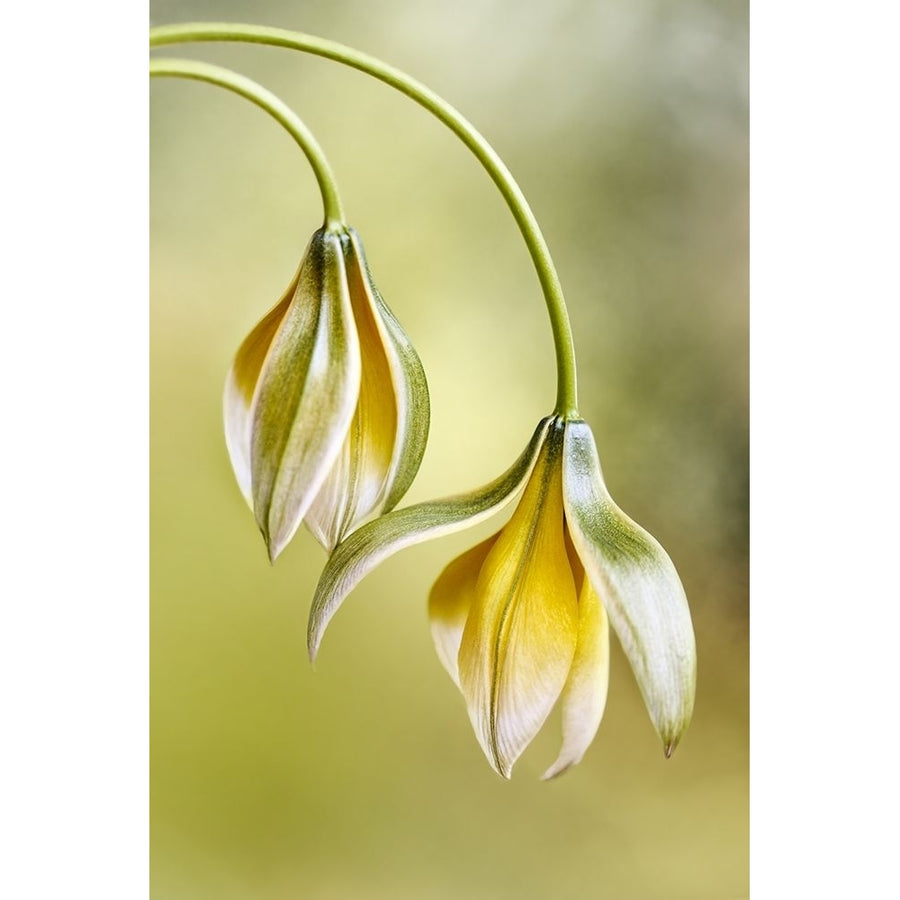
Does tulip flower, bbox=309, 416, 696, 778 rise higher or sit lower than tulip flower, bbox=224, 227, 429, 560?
lower

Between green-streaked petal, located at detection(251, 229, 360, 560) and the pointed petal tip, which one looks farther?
the pointed petal tip

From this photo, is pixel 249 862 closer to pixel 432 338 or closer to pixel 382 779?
pixel 382 779

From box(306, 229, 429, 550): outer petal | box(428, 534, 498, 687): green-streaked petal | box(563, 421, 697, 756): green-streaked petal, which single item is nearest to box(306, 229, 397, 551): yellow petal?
box(306, 229, 429, 550): outer petal

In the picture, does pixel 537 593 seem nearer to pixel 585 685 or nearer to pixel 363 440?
pixel 585 685

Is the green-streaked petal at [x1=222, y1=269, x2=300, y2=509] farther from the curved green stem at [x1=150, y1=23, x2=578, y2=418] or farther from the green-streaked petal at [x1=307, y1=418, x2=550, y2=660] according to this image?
the curved green stem at [x1=150, y1=23, x2=578, y2=418]
